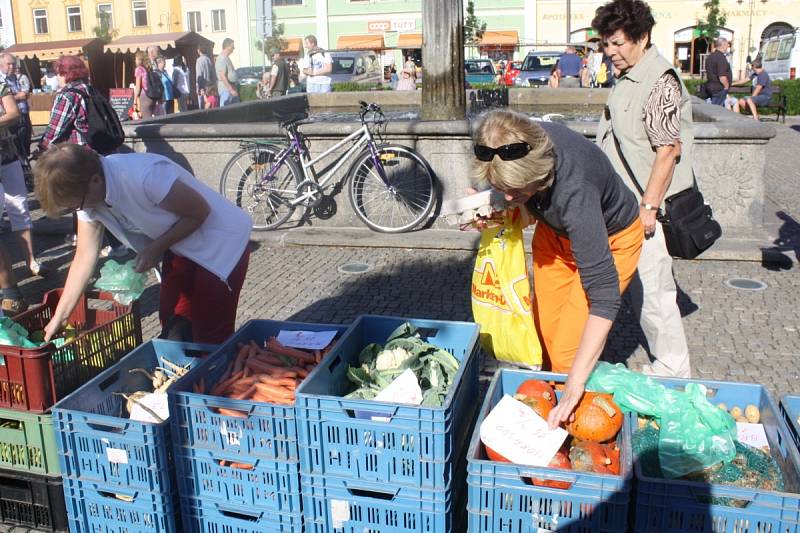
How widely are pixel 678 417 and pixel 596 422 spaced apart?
299 millimetres

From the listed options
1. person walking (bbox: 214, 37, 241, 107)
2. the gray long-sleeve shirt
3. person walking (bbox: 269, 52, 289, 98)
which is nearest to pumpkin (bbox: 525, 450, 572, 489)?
the gray long-sleeve shirt

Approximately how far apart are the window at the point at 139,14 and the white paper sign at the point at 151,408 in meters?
57.8

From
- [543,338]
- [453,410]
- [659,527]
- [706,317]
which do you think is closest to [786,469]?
[659,527]

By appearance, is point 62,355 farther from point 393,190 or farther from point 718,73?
point 718,73

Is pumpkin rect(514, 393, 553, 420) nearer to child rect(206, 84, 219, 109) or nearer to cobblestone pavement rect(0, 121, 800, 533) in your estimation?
cobblestone pavement rect(0, 121, 800, 533)

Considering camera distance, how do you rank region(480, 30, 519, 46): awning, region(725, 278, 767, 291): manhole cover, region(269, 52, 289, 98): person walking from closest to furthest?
1. region(725, 278, 767, 291): manhole cover
2. region(269, 52, 289, 98): person walking
3. region(480, 30, 519, 46): awning

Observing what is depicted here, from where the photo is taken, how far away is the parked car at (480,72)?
27.3 metres

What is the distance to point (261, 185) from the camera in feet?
26.6

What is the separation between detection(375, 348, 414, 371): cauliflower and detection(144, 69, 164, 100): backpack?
1344 centimetres

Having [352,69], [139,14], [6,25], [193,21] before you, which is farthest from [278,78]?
[6,25]

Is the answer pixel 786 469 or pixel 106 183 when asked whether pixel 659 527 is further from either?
pixel 106 183

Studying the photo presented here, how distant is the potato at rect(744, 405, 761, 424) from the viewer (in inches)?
117

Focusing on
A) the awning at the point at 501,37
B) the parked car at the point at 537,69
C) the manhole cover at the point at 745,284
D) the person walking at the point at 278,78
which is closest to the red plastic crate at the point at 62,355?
the manhole cover at the point at 745,284

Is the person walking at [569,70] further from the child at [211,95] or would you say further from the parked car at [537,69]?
the child at [211,95]
